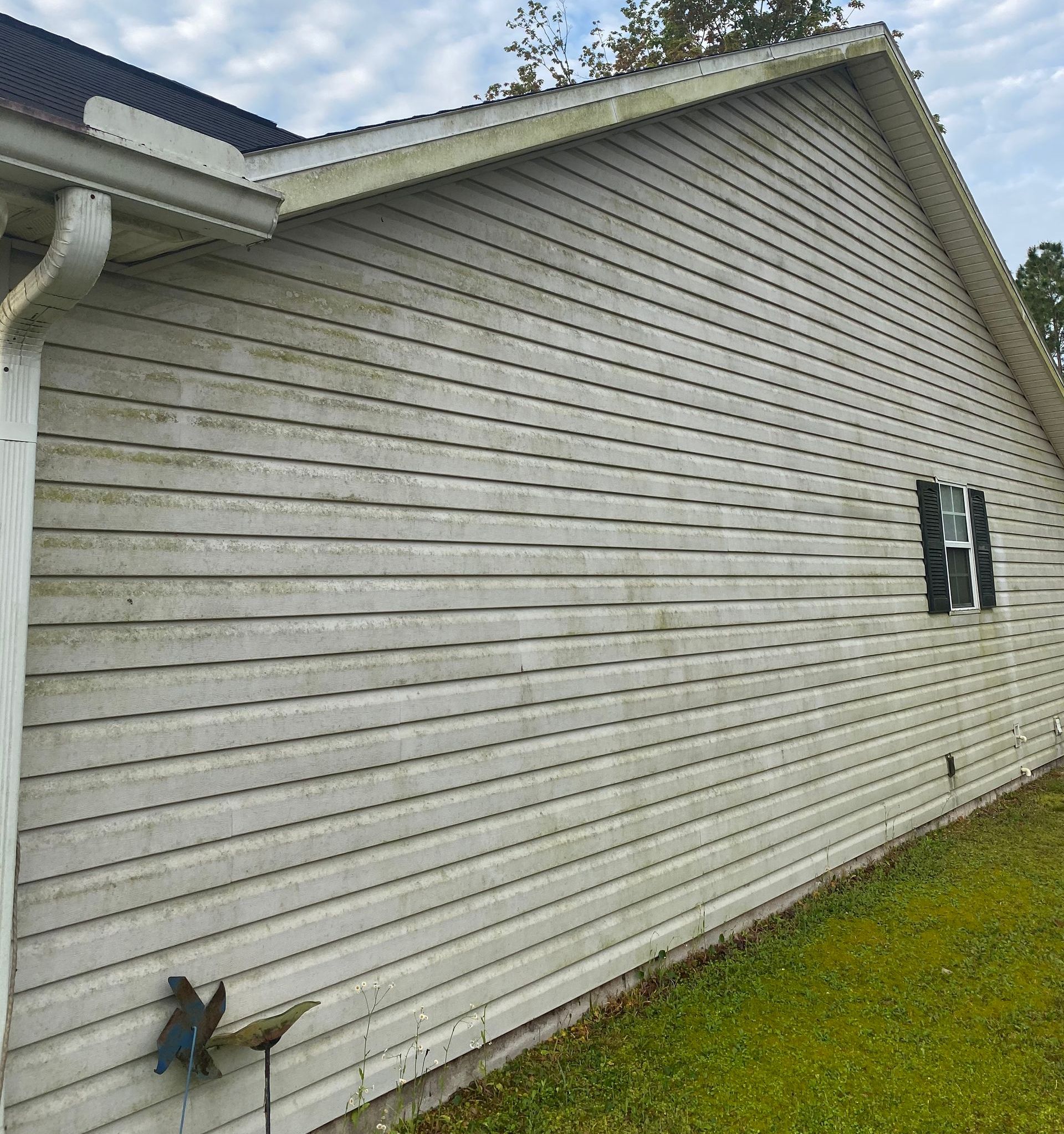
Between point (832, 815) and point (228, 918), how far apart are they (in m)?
4.59

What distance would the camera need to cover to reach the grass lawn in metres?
3.31

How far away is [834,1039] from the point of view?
3926 mm

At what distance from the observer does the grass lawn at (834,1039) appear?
331 cm

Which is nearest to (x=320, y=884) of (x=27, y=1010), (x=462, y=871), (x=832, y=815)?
(x=462, y=871)

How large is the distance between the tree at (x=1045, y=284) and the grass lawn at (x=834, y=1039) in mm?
27208

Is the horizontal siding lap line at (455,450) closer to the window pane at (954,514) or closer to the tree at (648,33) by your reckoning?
the window pane at (954,514)

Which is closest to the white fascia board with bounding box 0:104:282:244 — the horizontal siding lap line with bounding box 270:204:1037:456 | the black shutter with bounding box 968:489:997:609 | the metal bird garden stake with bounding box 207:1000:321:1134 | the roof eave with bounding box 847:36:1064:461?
the horizontal siding lap line with bounding box 270:204:1037:456

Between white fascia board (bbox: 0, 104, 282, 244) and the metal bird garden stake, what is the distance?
8.03 feet

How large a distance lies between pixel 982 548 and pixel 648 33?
20063 mm

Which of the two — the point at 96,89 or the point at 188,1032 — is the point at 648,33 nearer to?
the point at 96,89

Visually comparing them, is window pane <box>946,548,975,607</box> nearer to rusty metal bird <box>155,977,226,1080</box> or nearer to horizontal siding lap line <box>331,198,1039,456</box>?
Result: horizontal siding lap line <box>331,198,1039,456</box>

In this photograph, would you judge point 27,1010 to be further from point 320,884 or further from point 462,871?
point 462,871

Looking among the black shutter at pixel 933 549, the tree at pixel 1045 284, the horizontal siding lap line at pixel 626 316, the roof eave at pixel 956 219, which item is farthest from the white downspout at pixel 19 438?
the tree at pixel 1045 284

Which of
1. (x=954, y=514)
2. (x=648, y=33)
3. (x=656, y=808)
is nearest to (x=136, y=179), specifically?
(x=656, y=808)
